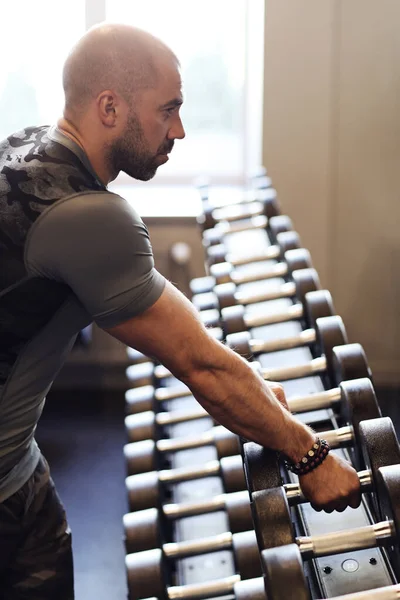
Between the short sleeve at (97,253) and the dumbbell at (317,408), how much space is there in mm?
381

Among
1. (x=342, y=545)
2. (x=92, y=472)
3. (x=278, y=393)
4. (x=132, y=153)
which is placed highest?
(x=132, y=153)

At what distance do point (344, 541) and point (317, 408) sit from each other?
0.40 metres

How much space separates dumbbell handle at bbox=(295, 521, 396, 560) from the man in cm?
6

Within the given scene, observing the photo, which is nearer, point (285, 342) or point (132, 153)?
point (132, 153)

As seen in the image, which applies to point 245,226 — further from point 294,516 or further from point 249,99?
point 249,99

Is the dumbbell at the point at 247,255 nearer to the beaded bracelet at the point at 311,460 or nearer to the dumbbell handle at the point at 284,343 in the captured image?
the dumbbell handle at the point at 284,343

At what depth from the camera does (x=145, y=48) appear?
1428mm

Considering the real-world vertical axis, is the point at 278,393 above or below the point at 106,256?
below

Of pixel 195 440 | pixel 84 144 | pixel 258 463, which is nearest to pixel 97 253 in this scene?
pixel 84 144

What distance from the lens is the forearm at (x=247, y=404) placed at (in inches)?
52.7

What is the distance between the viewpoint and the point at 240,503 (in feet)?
5.52

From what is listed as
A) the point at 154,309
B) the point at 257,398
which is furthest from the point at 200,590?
the point at 154,309

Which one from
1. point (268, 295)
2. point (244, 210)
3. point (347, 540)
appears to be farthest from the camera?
point (244, 210)

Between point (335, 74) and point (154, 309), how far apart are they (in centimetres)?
250
